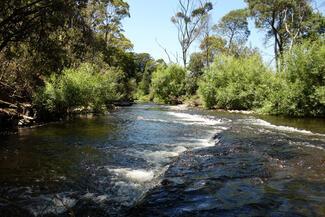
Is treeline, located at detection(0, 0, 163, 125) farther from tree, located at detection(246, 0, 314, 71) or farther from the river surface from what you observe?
tree, located at detection(246, 0, 314, 71)

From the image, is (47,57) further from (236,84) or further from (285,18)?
(285,18)

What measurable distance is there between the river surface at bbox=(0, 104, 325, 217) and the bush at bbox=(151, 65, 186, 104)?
37446 mm

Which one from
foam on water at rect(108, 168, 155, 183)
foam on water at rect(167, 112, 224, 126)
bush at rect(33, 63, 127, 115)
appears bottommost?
foam on water at rect(108, 168, 155, 183)

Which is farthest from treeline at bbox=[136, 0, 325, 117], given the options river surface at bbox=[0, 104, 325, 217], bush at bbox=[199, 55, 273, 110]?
river surface at bbox=[0, 104, 325, 217]

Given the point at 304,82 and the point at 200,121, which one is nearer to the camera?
the point at 200,121

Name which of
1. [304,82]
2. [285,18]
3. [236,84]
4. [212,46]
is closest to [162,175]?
[304,82]

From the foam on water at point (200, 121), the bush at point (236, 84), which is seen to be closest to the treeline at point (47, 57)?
the foam on water at point (200, 121)

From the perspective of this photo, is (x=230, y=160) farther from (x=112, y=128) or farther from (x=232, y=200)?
(x=112, y=128)

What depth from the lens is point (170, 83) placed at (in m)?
53.6

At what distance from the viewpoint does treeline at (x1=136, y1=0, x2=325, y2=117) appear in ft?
84.7

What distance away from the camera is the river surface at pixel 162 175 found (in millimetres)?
6824

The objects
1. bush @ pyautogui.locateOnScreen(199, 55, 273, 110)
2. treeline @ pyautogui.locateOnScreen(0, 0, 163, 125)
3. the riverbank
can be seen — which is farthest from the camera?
bush @ pyautogui.locateOnScreen(199, 55, 273, 110)

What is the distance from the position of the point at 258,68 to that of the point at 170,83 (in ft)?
66.7

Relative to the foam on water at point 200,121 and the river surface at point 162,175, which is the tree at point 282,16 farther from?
the river surface at point 162,175
